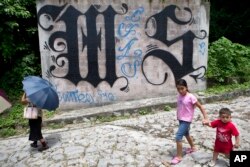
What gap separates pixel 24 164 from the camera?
564cm

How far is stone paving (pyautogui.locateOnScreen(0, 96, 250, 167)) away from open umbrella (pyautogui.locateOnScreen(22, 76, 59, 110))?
34.1 inches

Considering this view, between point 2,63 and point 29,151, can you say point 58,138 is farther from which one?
point 2,63

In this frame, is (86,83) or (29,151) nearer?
(29,151)

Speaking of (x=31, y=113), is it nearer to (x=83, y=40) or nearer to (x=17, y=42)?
(x=83, y=40)

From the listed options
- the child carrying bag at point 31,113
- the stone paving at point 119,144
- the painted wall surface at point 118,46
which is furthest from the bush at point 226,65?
the child carrying bag at point 31,113

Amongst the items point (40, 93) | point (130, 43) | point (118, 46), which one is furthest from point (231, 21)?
point (40, 93)

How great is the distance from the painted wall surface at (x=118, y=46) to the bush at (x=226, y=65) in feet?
2.39

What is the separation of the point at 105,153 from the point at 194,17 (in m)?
4.36

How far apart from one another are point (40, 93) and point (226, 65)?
18.1 feet

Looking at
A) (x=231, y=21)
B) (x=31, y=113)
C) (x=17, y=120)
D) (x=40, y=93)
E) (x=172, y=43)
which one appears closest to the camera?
(x=40, y=93)

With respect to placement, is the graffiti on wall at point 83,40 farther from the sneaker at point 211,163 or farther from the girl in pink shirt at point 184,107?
the sneaker at point 211,163

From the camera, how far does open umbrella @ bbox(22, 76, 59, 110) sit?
5.74 m

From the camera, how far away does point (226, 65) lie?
9.27 m

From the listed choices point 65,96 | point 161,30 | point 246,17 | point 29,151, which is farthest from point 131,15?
point 246,17
